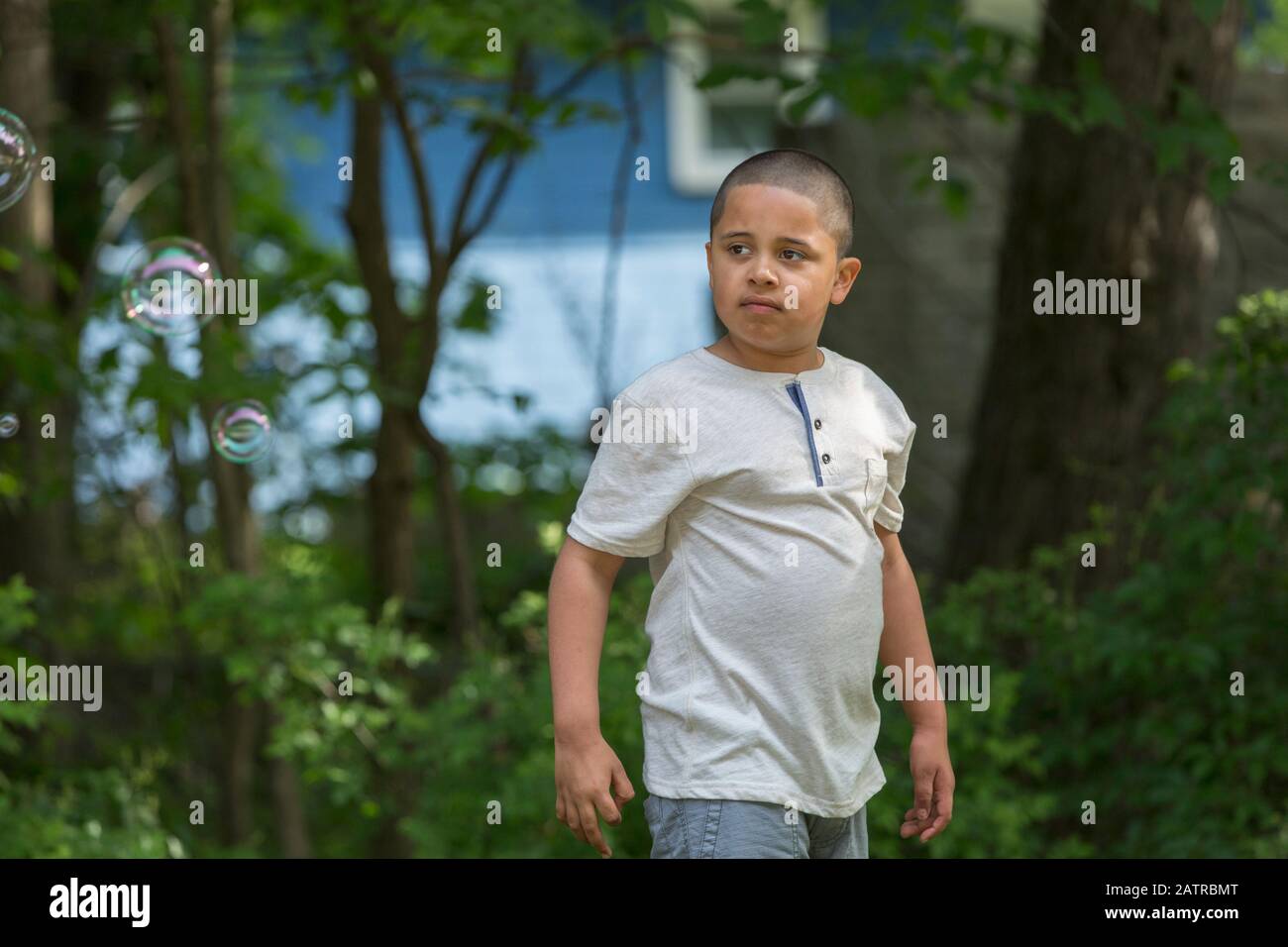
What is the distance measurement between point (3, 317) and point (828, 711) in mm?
3272

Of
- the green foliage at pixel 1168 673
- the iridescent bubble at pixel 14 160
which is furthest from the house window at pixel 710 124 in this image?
the iridescent bubble at pixel 14 160

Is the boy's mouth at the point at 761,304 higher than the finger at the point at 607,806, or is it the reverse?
the boy's mouth at the point at 761,304

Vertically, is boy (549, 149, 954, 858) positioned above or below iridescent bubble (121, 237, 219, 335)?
below

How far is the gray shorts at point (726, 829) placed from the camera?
7.38 ft

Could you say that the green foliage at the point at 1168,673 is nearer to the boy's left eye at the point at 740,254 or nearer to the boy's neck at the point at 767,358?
the boy's neck at the point at 767,358

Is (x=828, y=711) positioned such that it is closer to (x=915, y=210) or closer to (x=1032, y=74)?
(x=1032, y=74)

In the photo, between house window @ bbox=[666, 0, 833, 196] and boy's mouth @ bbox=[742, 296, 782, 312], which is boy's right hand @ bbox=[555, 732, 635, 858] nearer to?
boy's mouth @ bbox=[742, 296, 782, 312]

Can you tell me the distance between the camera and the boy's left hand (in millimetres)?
2475

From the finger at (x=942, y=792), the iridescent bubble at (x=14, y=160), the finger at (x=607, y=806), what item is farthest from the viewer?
the iridescent bubble at (x=14, y=160)

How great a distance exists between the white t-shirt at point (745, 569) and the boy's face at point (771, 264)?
95 millimetres

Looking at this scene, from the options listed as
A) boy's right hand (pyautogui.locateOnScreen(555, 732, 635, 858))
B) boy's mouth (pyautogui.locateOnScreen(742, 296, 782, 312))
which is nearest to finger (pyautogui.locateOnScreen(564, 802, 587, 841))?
boy's right hand (pyautogui.locateOnScreen(555, 732, 635, 858))

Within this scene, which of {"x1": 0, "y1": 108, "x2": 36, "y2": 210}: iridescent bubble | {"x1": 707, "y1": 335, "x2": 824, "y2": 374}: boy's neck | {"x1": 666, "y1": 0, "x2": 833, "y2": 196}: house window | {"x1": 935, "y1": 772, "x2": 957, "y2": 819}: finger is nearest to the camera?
{"x1": 707, "y1": 335, "x2": 824, "y2": 374}: boy's neck

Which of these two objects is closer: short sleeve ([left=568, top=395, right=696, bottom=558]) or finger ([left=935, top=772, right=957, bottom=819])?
short sleeve ([left=568, top=395, right=696, bottom=558])
